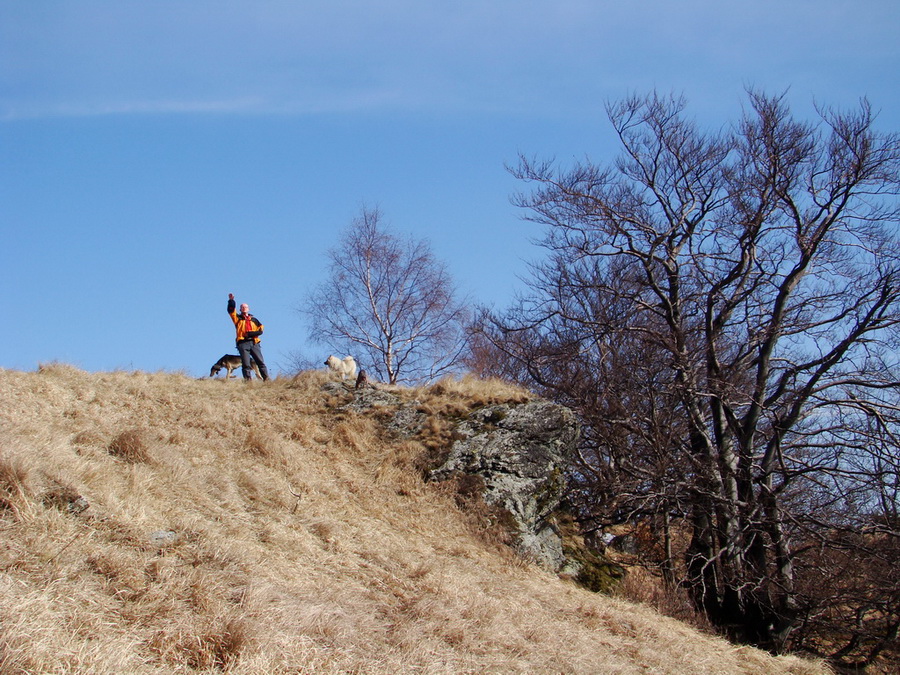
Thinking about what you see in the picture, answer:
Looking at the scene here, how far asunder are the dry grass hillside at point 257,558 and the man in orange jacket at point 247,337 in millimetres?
3464

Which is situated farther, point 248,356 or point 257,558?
point 248,356

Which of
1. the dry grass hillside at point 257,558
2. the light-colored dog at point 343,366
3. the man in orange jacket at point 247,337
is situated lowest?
the dry grass hillside at point 257,558

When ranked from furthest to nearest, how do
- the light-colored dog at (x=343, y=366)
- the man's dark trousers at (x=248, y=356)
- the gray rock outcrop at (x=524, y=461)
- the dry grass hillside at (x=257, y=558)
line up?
the man's dark trousers at (x=248, y=356)
the light-colored dog at (x=343, y=366)
the gray rock outcrop at (x=524, y=461)
the dry grass hillside at (x=257, y=558)

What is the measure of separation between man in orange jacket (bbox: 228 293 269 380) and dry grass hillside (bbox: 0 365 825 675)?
3.46 meters

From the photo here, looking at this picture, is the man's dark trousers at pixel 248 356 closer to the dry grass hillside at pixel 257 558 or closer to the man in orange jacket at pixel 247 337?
the man in orange jacket at pixel 247 337

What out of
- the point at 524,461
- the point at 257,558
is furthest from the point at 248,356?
the point at 257,558

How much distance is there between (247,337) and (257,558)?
1052cm

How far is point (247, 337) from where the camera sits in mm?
16844

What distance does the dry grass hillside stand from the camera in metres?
4.94

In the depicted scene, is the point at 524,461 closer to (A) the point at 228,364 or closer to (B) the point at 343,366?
(B) the point at 343,366

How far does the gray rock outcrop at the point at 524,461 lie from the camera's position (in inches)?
430

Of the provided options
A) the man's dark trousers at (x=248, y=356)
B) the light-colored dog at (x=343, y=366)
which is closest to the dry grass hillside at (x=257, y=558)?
the light-colored dog at (x=343, y=366)

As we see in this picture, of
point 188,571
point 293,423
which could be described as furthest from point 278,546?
point 293,423

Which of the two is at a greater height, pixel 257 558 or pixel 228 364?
pixel 228 364
